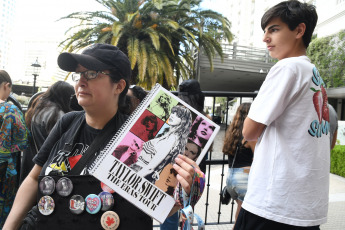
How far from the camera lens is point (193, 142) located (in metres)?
1.03

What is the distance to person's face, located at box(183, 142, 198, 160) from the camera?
3.38ft

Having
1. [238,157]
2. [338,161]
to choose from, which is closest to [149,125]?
[238,157]

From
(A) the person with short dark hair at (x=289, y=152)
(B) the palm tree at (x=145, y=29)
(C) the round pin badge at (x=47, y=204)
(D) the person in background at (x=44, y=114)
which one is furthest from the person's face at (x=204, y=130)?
(B) the palm tree at (x=145, y=29)

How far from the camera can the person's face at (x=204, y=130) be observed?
1.04 metres

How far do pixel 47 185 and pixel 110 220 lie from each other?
301 millimetres

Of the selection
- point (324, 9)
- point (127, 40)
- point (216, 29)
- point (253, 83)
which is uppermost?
point (324, 9)

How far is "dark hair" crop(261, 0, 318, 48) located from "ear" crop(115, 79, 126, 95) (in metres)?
0.84

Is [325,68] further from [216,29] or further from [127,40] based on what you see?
[127,40]

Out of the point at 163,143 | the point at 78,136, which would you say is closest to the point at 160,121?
the point at 163,143

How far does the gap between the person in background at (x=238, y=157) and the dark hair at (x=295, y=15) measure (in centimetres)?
107

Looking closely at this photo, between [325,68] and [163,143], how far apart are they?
1624 cm

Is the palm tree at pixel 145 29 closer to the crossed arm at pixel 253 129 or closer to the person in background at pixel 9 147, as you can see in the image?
the person in background at pixel 9 147

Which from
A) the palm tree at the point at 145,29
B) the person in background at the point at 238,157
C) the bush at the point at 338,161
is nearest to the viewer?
the person in background at the point at 238,157

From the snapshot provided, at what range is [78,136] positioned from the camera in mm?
1312
